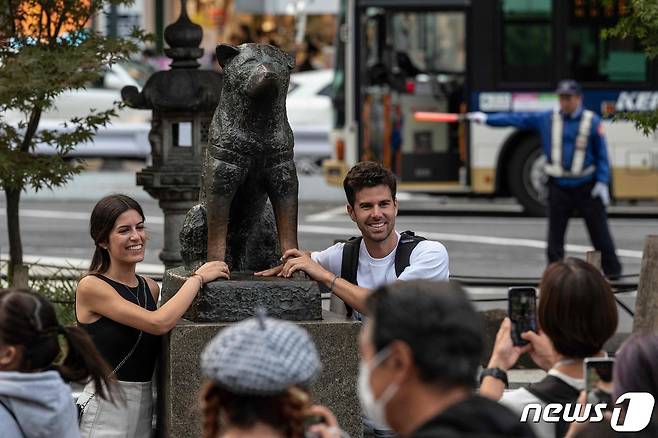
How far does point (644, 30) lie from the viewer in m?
9.61

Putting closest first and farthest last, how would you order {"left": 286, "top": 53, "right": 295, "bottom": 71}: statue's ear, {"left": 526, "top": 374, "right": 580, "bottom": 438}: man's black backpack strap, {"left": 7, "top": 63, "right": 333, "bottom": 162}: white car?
{"left": 526, "top": 374, "right": 580, "bottom": 438}: man's black backpack strap, {"left": 286, "top": 53, "right": 295, "bottom": 71}: statue's ear, {"left": 7, "top": 63, "right": 333, "bottom": 162}: white car

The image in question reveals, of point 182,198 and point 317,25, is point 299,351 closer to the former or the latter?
point 182,198

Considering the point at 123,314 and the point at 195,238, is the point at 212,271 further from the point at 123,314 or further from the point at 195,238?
the point at 123,314

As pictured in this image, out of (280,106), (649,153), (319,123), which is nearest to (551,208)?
(649,153)

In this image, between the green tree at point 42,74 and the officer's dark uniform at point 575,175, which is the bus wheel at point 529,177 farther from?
the green tree at point 42,74

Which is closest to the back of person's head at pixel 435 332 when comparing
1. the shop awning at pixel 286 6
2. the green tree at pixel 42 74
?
the green tree at pixel 42 74

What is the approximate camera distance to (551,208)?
14109mm

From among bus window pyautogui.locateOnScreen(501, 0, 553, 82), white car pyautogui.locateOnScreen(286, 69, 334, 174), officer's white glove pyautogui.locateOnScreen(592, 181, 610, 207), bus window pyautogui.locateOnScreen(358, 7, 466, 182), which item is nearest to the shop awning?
white car pyautogui.locateOnScreen(286, 69, 334, 174)

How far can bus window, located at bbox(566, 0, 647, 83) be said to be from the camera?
19.9 m

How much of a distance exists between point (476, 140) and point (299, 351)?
1674 cm

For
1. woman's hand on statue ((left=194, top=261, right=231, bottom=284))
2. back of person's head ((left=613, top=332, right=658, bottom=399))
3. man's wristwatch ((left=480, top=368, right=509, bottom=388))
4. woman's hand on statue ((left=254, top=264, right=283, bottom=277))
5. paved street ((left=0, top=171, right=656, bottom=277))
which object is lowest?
paved street ((left=0, top=171, right=656, bottom=277))

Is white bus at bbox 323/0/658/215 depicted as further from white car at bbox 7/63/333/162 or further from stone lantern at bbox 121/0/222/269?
stone lantern at bbox 121/0/222/269

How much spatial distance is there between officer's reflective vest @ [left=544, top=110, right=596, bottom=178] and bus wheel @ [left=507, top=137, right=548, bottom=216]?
5.63 m

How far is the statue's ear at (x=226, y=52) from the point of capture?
21.0 ft
